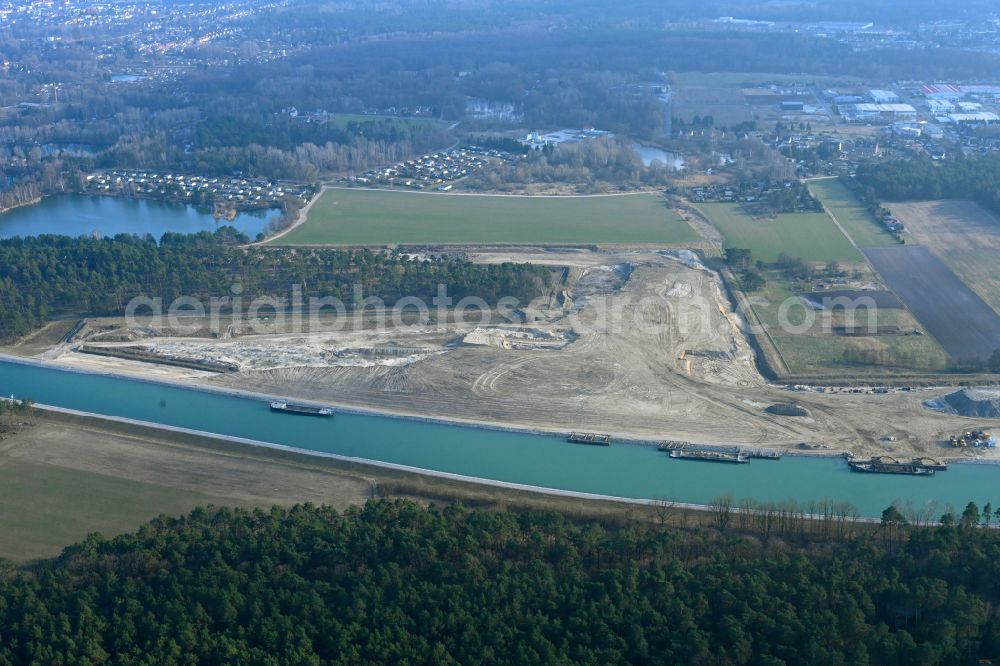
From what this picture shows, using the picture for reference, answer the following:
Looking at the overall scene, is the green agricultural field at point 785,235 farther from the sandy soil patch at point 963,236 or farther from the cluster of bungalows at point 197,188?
the cluster of bungalows at point 197,188

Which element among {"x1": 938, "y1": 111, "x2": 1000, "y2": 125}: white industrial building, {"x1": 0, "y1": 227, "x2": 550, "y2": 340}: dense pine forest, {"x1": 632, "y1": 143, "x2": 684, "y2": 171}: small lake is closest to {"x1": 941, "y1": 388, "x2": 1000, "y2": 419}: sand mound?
{"x1": 0, "y1": 227, "x2": 550, "y2": 340}: dense pine forest

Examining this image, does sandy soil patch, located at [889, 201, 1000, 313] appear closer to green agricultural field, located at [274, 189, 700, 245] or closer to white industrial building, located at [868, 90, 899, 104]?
green agricultural field, located at [274, 189, 700, 245]

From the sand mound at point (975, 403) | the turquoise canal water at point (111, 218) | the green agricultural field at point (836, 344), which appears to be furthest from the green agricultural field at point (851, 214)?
the turquoise canal water at point (111, 218)

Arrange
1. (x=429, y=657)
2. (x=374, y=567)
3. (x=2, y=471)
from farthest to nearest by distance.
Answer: (x=2, y=471) → (x=374, y=567) → (x=429, y=657)

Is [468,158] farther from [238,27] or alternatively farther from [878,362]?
[238,27]

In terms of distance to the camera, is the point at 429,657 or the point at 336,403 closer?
the point at 429,657

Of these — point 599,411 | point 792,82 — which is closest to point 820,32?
point 792,82

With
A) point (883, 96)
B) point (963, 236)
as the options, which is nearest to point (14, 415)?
point (963, 236)
